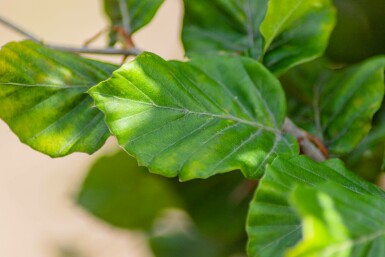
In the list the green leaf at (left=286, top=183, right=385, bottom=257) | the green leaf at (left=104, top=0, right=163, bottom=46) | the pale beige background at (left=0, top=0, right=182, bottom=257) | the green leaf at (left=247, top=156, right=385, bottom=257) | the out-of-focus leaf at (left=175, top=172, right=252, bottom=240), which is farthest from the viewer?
the pale beige background at (left=0, top=0, right=182, bottom=257)

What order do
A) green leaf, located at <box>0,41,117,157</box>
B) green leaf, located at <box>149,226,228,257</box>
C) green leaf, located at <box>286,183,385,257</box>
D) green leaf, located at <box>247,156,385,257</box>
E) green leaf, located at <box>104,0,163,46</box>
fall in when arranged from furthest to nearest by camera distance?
green leaf, located at <box>149,226,228,257</box> < green leaf, located at <box>104,0,163,46</box> < green leaf, located at <box>0,41,117,157</box> < green leaf, located at <box>247,156,385,257</box> < green leaf, located at <box>286,183,385,257</box>

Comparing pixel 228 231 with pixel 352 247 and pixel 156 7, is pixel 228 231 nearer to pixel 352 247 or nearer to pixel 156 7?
pixel 156 7

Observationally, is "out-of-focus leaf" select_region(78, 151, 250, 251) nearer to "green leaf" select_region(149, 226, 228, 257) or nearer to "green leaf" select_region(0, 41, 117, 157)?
"green leaf" select_region(149, 226, 228, 257)

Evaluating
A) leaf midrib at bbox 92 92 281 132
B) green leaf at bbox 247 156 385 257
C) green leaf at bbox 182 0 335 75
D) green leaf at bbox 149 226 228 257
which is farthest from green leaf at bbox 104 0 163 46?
green leaf at bbox 149 226 228 257

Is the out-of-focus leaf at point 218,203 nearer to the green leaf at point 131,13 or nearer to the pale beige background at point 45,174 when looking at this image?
the green leaf at point 131,13

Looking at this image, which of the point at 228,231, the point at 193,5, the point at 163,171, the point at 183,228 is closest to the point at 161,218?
the point at 183,228
